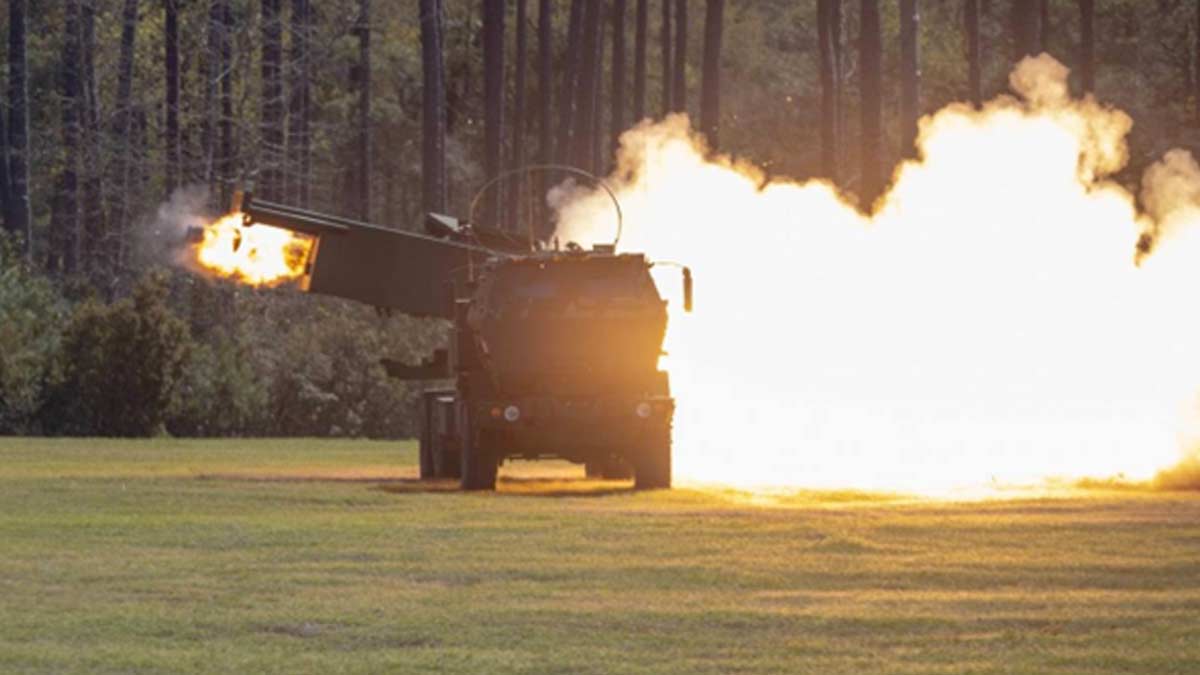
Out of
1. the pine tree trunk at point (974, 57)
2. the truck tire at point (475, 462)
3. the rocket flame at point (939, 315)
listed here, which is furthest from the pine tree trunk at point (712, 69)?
the truck tire at point (475, 462)

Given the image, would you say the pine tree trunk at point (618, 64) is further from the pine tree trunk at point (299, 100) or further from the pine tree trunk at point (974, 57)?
the pine tree trunk at point (974, 57)

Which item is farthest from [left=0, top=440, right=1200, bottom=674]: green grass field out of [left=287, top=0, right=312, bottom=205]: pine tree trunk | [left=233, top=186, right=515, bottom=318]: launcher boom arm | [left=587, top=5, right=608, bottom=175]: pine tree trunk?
[left=587, top=5, right=608, bottom=175]: pine tree trunk

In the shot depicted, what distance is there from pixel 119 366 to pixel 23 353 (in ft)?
5.88

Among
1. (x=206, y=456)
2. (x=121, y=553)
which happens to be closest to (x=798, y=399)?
(x=206, y=456)

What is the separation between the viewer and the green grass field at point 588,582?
58.7ft

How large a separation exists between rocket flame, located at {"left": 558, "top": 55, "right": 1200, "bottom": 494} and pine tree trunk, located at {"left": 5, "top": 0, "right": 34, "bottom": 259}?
119 ft

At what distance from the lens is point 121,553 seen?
25.3m

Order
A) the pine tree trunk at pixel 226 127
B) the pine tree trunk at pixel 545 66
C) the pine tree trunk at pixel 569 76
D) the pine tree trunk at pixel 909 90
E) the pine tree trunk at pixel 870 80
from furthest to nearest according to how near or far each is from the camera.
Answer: the pine tree trunk at pixel 545 66
the pine tree trunk at pixel 569 76
the pine tree trunk at pixel 226 127
the pine tree trunk at pixel 870 80
the pine tree trunk at pixel 909 90

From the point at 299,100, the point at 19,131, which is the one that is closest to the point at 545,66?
the point at 299,100

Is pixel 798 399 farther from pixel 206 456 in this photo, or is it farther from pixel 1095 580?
pixel 1095 580

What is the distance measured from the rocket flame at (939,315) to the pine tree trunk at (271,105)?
38.1 meters

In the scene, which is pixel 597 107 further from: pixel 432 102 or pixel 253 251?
pixel 253 251

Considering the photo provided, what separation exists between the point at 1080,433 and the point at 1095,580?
1732 cm

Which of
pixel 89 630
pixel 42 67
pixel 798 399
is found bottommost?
pixel 89 630
